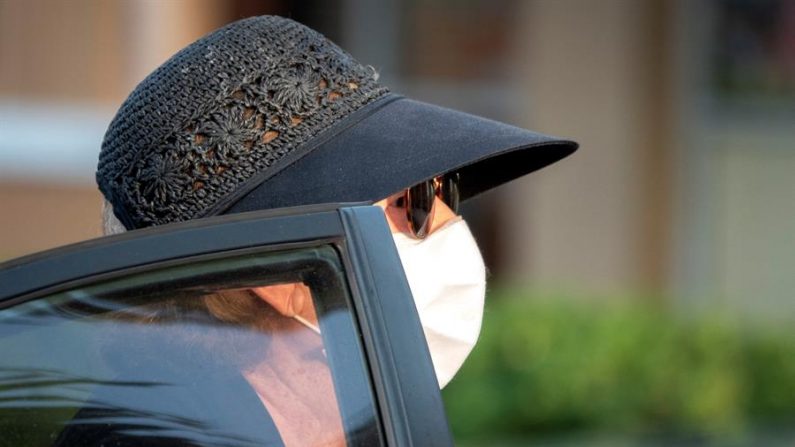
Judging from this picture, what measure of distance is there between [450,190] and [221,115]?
45 cm

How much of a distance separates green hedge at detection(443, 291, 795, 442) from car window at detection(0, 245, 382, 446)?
13.4 feet

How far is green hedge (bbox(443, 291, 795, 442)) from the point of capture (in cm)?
574

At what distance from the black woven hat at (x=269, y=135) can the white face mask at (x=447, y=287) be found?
0.18 metres

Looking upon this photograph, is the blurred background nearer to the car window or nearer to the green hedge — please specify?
the green hedge

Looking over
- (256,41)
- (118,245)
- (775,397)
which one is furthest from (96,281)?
(775,397)

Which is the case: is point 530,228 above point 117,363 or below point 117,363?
below

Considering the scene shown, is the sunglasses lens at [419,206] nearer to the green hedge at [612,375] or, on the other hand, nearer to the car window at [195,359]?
the car window at [195,359]

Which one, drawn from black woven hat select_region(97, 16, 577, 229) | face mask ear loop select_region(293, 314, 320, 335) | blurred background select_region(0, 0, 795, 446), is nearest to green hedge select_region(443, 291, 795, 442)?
blurred background select_region(0, 0, 795, 446)

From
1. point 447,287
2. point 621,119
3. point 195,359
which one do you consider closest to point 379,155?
point 447,287

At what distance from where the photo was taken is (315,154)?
170 centimetres

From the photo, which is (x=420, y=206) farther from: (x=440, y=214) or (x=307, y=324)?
(x=307, y=324)

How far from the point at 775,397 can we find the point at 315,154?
5.58 meters

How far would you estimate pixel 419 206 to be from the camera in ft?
6.07

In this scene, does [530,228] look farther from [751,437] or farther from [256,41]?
[256,41]
